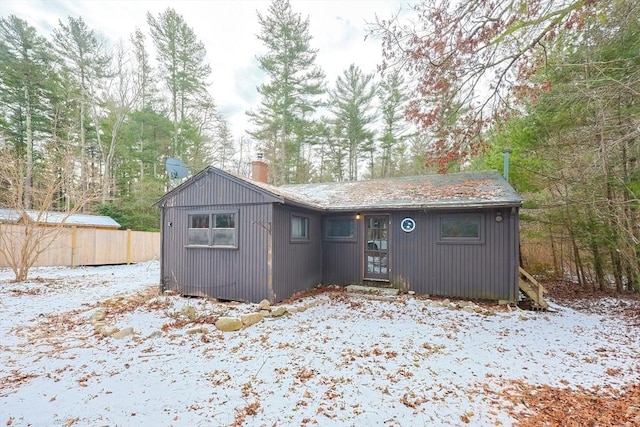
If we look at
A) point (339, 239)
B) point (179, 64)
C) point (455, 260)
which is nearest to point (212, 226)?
point (339, 239)

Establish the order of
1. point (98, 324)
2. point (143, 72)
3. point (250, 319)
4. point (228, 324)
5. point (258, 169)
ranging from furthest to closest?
1. point (143, 72)
2. point (258, 169)
3. point (250, 319)
4. point (98, 324)
5. point (228, 324)

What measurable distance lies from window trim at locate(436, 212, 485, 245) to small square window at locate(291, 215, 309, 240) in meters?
3.28

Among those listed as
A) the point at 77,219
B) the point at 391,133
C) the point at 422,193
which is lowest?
the point at 77,219

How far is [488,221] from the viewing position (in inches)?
257

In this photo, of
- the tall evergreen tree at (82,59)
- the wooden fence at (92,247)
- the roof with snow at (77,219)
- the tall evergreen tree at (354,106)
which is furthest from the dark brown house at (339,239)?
the tall evergreen tree at (82,59)

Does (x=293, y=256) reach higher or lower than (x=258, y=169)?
lower

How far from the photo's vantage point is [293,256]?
700 cm

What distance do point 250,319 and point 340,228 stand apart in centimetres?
383

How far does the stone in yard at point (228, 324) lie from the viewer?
4793mm

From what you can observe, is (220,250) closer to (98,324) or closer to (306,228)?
(306,228)

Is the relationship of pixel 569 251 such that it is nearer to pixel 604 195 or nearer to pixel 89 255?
pixel 604 195

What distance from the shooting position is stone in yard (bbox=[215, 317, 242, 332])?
479 cm

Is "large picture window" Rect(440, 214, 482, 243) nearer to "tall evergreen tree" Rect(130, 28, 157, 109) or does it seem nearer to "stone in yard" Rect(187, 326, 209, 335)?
"stone in yard" Rect(187, 326, 209, 335)

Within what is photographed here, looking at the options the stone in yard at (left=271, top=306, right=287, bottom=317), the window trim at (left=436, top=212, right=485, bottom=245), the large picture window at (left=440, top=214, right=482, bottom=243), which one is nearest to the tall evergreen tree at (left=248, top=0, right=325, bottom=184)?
the window trim at (left=436, top=212, right=485, bottom=245)
